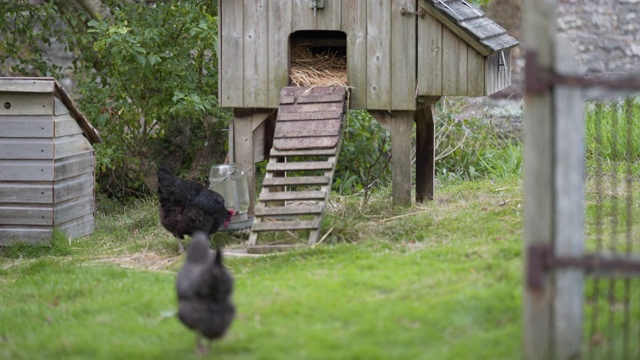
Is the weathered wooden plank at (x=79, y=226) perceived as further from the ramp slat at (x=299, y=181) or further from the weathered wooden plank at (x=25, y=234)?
the ramp slat at (x=299, y=181)

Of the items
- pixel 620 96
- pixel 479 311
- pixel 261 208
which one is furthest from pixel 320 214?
pixel 620 96

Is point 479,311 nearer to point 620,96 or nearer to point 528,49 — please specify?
point 528,49

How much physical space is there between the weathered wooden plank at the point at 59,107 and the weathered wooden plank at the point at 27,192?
76cm

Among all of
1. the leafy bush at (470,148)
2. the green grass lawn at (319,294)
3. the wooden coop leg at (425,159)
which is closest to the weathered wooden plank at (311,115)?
the green grass lawn at (319,294)

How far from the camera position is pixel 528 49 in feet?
15.6

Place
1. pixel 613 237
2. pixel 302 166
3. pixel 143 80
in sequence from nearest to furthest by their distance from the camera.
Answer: pixel 613 237 → pixel 302 166 → pixel 143 80

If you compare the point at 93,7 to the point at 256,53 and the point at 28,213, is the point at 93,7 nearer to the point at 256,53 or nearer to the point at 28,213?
the point at 256,53

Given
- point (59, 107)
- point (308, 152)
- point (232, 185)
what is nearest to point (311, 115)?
point (308, 152)

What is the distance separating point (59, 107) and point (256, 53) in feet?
7.10

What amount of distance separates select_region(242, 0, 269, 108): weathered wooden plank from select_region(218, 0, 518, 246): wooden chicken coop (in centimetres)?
1

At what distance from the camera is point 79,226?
34.1 ft

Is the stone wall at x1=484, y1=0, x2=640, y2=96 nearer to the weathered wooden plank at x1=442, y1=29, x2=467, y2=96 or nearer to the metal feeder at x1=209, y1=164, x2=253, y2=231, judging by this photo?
the weathered wooden plank at x1=442, y1=29, x2=467, y2=96

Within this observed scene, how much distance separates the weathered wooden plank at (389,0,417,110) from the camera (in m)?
9.57

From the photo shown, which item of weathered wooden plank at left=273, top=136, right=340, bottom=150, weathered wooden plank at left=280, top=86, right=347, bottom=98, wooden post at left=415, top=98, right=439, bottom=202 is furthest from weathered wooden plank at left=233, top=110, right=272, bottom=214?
wooden post at left=415, top=98, right=439, bottom=202
